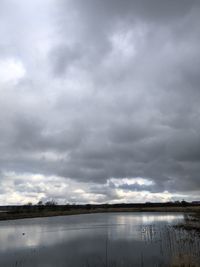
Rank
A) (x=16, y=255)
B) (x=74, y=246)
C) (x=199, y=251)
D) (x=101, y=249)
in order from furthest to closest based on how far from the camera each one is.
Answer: (x=74, y=246)
(x=101, y=249)
(x=16, y=255)
(x=199, y=251)

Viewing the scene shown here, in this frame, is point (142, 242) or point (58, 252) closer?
point (58, 252)

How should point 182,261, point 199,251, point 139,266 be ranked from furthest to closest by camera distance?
1. point 199,251
2. point 139,266
3. point 182,261

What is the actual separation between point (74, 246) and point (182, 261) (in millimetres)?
11727

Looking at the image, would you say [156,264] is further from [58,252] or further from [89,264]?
[58,252]

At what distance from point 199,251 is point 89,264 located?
22.5 feet

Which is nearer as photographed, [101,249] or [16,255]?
[16,255]

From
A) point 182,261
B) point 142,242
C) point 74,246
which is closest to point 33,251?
point 74,246

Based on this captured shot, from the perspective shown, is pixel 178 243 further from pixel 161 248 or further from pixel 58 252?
pixel 58 252

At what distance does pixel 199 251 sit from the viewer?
66.2 ft

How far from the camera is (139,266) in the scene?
17.3m

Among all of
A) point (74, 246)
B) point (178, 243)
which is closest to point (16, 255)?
point (74, 246)

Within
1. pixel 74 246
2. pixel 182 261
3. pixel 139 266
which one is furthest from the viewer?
pixel 74 246

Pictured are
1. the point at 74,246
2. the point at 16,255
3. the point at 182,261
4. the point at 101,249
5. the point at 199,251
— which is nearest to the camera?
the point at 182,261

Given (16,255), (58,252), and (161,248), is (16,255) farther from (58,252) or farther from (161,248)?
(161,248)
